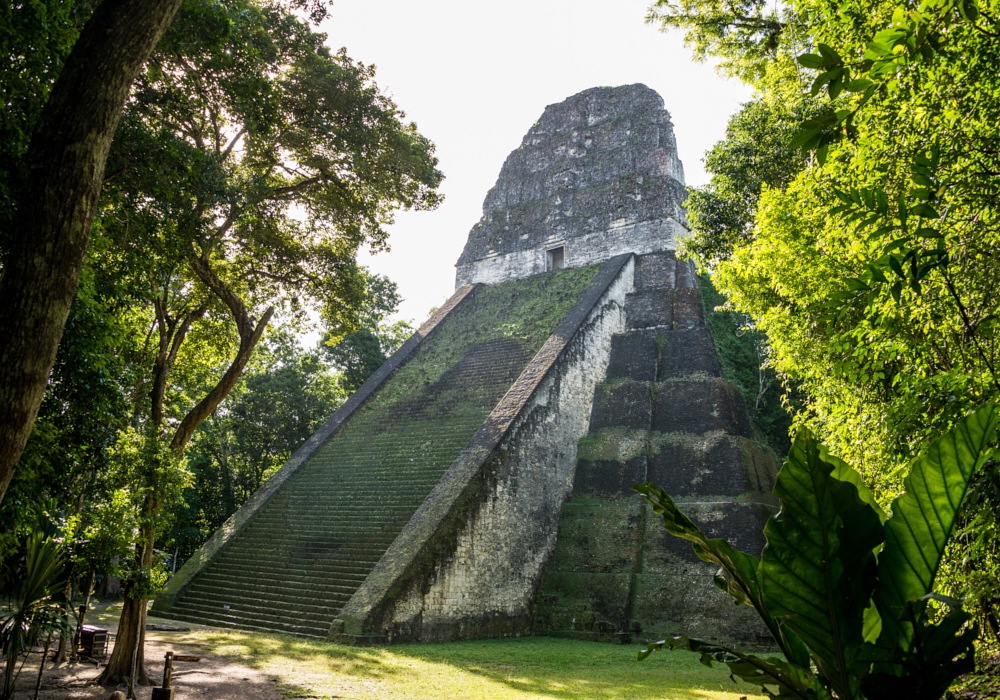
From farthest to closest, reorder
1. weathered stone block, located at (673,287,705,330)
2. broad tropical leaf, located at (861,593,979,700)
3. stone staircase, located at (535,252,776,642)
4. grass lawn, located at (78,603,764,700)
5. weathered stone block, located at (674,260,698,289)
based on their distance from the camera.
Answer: weathered stone block, located at (674,260,698,289) < weathered stone block, located at (673,287,705,330) < stone staircase, located at (535,252,776,642) < grass lawn, located at (78,603,764,700) < broad tropical leaf, located at (861,593,979,700)

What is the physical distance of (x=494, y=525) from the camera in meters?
10.8

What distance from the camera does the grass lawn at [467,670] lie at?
6.34m

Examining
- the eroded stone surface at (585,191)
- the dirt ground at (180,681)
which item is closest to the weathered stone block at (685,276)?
the eroded stone surface at (585,191)

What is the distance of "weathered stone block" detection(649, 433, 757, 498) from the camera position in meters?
11.9

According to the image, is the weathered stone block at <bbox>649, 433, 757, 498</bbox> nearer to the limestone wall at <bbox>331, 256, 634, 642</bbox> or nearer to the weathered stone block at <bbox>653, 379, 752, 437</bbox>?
the weathered stone block at <bbox>653, 379, 752, 437</bbox>

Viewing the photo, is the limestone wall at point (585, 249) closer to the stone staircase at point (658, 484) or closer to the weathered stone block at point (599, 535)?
the stone staircase at point (658, 484)

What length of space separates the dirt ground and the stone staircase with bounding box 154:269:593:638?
2121mm

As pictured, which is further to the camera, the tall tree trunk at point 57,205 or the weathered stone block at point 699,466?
the weathered stone block at point 699,466

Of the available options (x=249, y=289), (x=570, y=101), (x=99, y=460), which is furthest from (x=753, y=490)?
(x=570, y=101)

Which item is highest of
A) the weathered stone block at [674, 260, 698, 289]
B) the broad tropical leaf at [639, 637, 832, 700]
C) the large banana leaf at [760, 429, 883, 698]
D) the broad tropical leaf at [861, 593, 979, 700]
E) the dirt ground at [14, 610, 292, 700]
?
the weathered stone block at [674, 260, 698, 289]

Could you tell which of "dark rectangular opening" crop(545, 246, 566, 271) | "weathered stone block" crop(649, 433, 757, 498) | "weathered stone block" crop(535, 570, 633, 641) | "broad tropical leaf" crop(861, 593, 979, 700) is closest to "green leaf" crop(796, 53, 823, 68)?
"broad tropical leaf" crop(861, 593, 979, 700)

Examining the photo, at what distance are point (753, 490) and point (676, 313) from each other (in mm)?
5411

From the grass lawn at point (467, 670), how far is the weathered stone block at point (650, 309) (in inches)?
331

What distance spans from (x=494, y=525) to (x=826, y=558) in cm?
995
